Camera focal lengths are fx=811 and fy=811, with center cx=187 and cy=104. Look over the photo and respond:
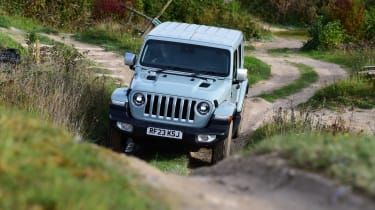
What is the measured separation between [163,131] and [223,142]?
86 centimetres

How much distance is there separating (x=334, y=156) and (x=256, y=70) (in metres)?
16.9

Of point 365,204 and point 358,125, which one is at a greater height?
point 365,204

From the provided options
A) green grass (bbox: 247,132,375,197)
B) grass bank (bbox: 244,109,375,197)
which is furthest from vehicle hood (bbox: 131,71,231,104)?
green grass (bbox: 247,132,375,197)

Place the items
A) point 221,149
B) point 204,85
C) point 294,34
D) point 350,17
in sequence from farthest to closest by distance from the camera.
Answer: point 294,34
point 350,17
point 204,85
point 221,149

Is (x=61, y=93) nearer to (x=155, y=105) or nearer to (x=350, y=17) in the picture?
(x=155, y=105)

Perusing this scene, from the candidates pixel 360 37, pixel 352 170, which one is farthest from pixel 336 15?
pixel 352 170

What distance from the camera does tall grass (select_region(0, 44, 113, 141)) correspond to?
10992 mm

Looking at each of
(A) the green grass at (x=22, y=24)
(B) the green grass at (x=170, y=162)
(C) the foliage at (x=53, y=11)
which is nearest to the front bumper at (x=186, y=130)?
(B) the green grass at (x=170, y=162)

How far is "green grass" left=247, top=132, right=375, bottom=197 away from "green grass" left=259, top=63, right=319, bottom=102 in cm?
1110

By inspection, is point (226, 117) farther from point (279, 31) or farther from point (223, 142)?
point (279, 31)

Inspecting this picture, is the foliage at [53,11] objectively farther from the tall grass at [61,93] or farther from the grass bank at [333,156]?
the grass bank at [333,156]

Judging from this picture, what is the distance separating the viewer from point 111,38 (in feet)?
81.1

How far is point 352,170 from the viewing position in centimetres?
598

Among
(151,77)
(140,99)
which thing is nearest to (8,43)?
(151,77)
